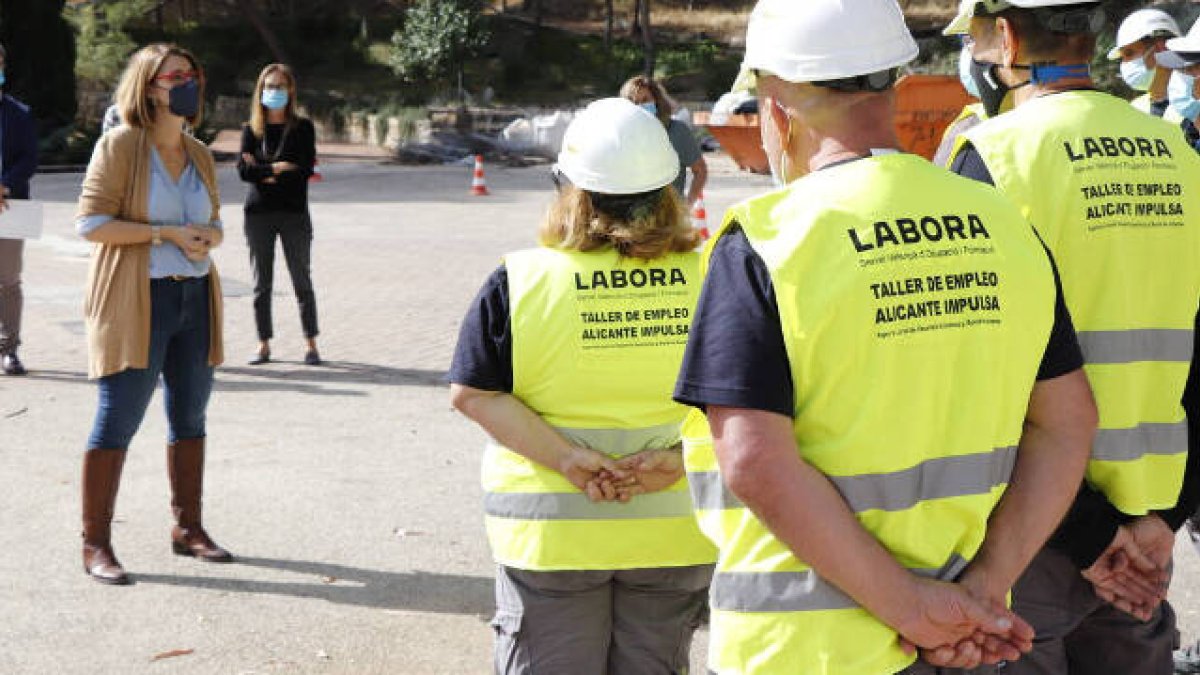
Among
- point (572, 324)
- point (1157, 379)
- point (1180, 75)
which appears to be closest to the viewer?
point (1157, 379)

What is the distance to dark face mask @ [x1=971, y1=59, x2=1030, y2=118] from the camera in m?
3.18

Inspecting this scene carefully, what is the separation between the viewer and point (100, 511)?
556 centimetres

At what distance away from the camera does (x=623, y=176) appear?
11.1 ft

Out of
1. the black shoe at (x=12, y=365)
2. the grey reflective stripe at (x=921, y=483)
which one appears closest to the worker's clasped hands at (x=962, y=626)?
the grey reflective stripe at (x=921, y=483)

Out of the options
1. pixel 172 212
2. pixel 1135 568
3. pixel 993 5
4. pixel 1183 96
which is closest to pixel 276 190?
pixel 172 212

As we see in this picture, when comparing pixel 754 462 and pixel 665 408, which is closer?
pixel 754 462

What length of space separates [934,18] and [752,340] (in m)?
45.6

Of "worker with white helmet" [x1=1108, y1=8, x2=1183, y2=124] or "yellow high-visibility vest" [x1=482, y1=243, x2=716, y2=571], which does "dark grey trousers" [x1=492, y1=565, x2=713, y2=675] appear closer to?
"yellow high-visibility vest" [x1=482, y1=243, x2=716, y2=571]

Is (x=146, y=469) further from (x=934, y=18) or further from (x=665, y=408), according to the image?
(x=934, y=18)

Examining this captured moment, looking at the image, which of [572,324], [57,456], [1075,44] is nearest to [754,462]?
[572,324]

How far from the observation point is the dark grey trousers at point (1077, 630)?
301 cm

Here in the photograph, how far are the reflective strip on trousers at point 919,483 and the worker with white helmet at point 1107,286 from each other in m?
0.67

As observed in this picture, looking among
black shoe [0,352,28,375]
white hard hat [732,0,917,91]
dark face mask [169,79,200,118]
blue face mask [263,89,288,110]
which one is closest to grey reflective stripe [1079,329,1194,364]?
white hard hat [732,0,917,91]

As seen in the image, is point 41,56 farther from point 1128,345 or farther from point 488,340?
point 1128,345
